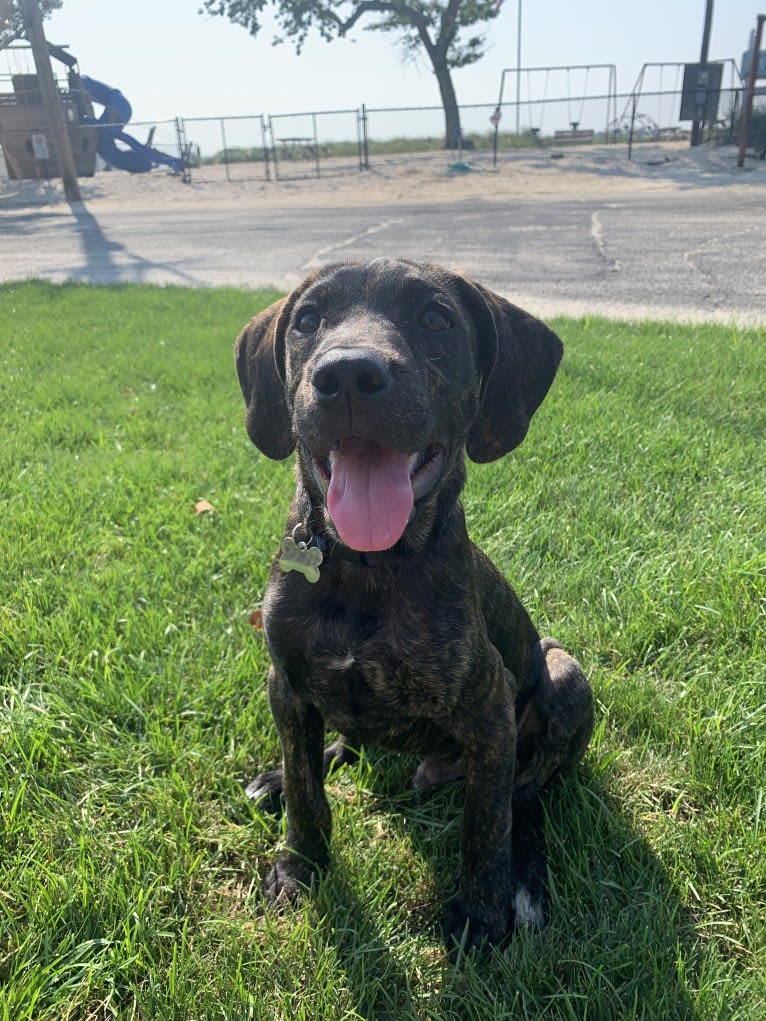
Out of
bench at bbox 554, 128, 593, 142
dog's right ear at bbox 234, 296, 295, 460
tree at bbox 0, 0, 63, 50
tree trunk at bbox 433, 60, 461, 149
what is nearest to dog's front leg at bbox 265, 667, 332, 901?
dog's right ear at bbox 234, 296, 295, 460

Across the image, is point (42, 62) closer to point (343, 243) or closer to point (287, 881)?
point (343, 243)

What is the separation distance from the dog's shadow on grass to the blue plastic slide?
33540 millimetres

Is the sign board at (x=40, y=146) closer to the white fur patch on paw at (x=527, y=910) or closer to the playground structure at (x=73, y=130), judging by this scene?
the playground structure at (x=73, y=130)

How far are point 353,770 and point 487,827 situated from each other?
0.65m

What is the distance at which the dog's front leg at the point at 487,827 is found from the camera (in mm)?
2068

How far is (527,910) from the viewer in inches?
84.0

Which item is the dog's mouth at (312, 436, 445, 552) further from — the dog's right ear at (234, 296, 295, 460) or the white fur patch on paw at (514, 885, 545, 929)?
the white fur patch on paw at (514, 885, 545, 929)

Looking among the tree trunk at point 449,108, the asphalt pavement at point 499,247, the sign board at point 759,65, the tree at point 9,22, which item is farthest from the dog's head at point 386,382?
the tree trunk at point 449,108

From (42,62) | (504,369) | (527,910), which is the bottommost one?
(527,910)

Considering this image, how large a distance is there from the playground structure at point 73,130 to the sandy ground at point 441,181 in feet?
2.16

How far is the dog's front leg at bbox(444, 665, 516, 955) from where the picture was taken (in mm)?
2068

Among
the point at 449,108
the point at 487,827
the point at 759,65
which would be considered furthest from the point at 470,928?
the point at 449,108

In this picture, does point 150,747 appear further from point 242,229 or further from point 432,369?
point 242,229

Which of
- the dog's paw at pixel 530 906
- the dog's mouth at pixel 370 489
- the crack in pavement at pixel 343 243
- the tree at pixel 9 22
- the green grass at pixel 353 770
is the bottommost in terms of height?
the dog's paw at pixel 530 906
